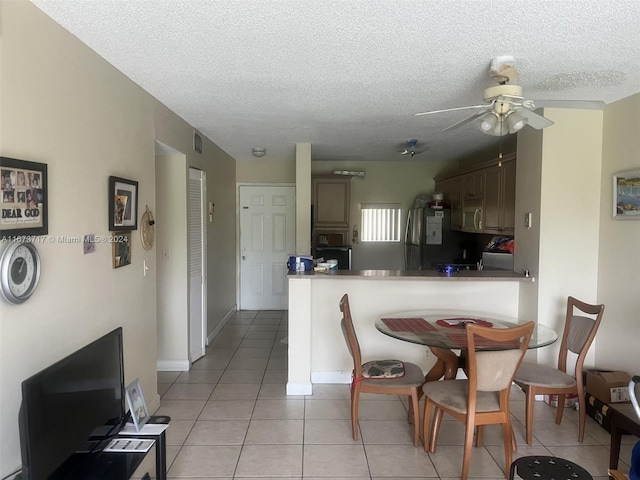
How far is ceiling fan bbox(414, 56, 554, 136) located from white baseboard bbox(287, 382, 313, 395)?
2.35 metres

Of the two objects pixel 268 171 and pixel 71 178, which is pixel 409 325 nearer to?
pixel 71 178

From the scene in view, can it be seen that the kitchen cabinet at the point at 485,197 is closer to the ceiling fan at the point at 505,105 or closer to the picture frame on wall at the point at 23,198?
the ceiling fan at the point at 505,105

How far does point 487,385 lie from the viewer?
2256 millimetres

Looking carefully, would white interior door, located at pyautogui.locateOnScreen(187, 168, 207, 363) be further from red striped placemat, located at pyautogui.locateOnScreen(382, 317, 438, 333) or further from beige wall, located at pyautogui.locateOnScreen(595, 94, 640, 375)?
beige wall, located at pyautogui.locateOnScreen(595, 94, 640, 375)

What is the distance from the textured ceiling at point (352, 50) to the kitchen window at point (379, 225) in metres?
2.80

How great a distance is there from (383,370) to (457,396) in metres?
0.53

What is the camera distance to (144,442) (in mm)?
1896

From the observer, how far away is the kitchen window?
20.2 feet

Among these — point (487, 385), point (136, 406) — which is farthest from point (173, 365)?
point (487, 385)

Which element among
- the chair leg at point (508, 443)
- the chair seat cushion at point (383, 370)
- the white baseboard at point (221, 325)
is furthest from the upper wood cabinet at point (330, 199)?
the chair leg at point (508, 443)

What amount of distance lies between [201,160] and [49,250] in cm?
256

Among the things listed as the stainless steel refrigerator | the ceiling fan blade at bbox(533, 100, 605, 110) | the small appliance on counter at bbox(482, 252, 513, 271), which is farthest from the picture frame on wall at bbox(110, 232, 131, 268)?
the stainless steel refrigerator

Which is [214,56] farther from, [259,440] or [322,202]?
[322,202]

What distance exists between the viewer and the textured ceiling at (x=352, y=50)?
1.70m
